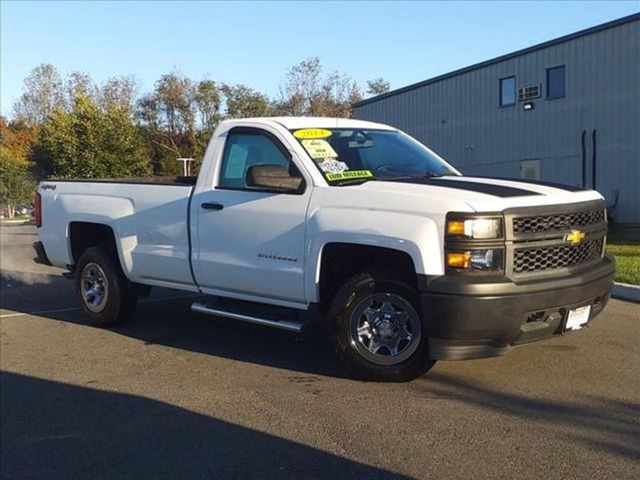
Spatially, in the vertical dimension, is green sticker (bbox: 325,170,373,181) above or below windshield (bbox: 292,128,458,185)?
below

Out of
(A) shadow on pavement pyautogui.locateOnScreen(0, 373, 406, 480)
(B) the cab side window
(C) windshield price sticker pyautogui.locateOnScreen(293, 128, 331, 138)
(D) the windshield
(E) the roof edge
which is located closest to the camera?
(A) shadow on pavement pyautogui.locateOnScreen(0, 373, 406, 480)

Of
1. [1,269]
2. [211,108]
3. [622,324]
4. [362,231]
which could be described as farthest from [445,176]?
[211,108]

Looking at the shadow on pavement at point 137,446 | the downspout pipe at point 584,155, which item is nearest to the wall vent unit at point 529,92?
the downspout pipe at point 584,155

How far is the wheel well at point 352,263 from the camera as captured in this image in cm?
488

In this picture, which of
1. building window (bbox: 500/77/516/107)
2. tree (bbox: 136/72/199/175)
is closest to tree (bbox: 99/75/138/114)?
tree (bbox: 136/72/199/175)

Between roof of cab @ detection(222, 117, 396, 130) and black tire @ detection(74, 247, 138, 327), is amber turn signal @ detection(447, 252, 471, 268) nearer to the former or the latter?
roof of cab @ detection(222, 117, 396, 130)

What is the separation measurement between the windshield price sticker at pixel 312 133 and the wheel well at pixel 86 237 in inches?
111

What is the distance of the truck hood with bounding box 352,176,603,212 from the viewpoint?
450 cm

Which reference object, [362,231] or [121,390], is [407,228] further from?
[121,390]

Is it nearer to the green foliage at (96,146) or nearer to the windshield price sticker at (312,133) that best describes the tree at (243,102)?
the green foliage at (96,146)

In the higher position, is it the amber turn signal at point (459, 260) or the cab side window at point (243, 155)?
the cab side window at point (243, 155)

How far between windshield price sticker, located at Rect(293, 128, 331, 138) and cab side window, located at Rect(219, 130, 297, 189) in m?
0.22

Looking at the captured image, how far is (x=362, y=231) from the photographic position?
4.82m

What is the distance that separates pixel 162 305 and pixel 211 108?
42054 millimetres
